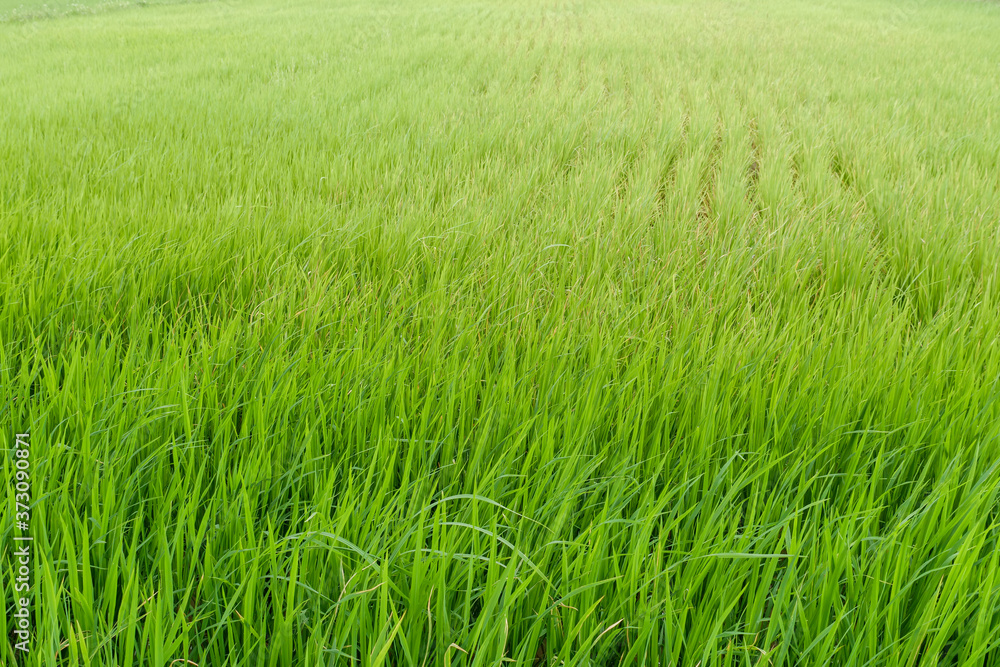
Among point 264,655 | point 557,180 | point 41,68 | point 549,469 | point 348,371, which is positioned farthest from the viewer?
point 41,68

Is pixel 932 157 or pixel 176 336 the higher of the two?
pixel 932 157

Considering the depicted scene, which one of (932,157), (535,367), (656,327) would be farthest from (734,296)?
(932,157)

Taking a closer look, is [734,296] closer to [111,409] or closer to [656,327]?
[656,327]

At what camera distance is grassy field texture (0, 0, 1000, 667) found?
0.60m

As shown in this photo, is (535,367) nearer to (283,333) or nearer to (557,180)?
(283,333)

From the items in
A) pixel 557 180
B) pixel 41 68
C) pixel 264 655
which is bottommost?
pixel 264 655

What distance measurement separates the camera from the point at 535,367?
3.41 feet

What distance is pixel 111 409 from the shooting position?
84cm

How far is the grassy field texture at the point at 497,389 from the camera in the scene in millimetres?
605

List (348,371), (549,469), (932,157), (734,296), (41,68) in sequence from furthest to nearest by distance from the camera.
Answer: (41,68), (932,157), (734,296), (348,371), (549,469)

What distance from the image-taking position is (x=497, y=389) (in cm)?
98

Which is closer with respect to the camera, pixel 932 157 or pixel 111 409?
pixel 111 409

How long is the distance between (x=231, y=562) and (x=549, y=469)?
405 mm

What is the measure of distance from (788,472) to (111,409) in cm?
96
